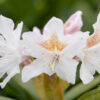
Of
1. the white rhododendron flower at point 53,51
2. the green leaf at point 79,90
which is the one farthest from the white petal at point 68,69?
the green leaf at point 79,90

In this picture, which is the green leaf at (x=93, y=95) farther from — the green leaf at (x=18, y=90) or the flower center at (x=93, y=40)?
the green leaf at (x=18, y=90)

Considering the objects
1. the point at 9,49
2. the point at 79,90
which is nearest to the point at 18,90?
the point at 79,90

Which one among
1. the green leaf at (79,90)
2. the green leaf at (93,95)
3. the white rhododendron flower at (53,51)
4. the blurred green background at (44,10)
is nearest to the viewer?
the white rhododendron flower at (53,51)

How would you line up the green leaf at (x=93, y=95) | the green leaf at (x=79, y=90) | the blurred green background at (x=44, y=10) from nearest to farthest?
the green leaf at (x=93, y=95), the green leaf at (x=79, y=90), the blurred green background at (x=44, y=10)

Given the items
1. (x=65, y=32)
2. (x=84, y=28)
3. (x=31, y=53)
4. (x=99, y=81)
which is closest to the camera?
(x=31, y=53)

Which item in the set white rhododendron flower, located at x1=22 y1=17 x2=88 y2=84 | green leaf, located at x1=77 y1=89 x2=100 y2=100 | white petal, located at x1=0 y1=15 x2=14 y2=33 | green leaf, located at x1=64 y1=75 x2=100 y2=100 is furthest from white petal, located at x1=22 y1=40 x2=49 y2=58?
green leaf, located at x1=64 y1=75 x2=100 y2=100

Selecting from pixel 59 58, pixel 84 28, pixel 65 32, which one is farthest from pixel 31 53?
pixel 84 28

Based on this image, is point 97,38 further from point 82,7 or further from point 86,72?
point 82,7
